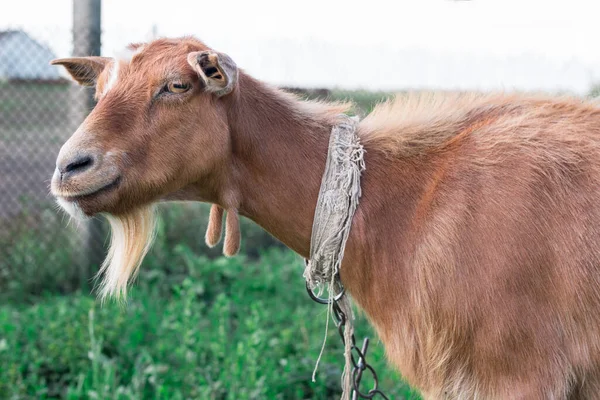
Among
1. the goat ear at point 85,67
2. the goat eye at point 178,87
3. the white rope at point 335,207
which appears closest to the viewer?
the goat eye at point 178,87

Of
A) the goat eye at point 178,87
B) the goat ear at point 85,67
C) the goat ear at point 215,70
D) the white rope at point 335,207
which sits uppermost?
the goat ear at point 215,70

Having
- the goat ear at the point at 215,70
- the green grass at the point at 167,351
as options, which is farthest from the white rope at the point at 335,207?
the green grass at the point at 167,351

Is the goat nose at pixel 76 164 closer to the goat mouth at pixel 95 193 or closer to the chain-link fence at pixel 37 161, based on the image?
the goat mouth at pixel 95 193

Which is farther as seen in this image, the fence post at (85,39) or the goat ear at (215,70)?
the fence post at (85,39)

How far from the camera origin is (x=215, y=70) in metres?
2.59

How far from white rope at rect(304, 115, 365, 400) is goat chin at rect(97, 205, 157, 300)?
648mm

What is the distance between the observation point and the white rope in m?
2.79

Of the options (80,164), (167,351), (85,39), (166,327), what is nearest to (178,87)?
(80,164)

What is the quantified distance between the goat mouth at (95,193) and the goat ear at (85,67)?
658 mm

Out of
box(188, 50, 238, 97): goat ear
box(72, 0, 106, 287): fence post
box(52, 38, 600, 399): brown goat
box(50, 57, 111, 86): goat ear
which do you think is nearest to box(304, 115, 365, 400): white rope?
box(52, 38, 600, 399): brown goat

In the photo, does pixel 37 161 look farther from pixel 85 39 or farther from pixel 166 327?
pixel 166 327

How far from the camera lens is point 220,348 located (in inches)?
178

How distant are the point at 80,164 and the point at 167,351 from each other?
2493mm

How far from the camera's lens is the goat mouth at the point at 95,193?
256 cm
